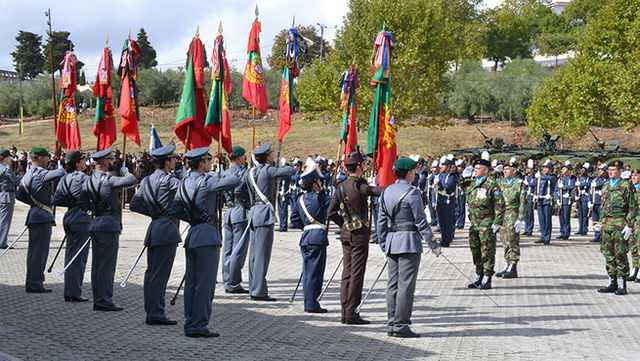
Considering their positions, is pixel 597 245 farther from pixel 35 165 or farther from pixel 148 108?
pixel 148 108

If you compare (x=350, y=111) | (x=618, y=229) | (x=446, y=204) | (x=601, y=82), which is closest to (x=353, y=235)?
(x=618, y=229)

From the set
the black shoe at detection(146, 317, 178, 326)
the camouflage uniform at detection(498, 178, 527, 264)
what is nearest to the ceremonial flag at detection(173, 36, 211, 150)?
the black shoe at detection(146, 317, 178, 326)

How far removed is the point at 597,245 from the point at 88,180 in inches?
510

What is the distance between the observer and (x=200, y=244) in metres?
7.73

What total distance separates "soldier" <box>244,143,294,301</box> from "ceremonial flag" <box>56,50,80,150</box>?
28.8ft

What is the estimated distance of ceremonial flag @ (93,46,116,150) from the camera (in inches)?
578

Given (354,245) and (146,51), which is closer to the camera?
(354,245)

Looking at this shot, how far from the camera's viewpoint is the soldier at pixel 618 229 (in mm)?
11219

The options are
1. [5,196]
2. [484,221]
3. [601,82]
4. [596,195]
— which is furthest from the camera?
[601,82]

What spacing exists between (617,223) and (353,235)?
191 inches

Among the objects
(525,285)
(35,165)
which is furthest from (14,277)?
(525,285)

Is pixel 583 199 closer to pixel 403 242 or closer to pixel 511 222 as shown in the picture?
pixel 511 222

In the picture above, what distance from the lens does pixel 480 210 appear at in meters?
11.4

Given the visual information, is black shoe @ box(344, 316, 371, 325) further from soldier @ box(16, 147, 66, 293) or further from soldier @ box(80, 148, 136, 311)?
soldier @ box(16, 147, 66, 293)
